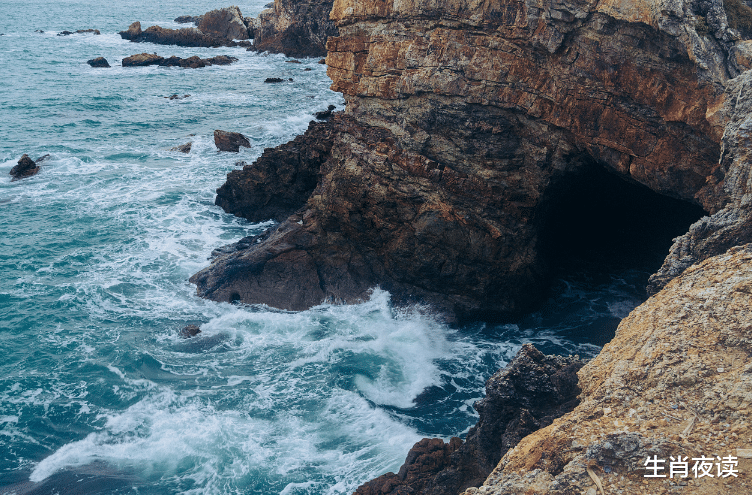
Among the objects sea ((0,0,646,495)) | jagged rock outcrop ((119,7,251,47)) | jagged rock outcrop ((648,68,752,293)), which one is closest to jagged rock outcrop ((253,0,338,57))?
jagged rock outcrop ((119,7,251,47))

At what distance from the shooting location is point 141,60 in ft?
206

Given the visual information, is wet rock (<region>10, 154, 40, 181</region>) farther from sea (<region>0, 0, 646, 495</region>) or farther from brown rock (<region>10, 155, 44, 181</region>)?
sea (<region>0, 0, 646, 495</region>)

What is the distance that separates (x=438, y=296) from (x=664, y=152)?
943cm

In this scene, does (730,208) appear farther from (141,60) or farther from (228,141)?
(141,60)

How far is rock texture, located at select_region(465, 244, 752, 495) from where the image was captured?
740cm

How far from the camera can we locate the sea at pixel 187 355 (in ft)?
52.5

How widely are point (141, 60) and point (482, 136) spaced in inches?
2186

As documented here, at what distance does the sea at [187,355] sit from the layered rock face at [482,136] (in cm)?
183

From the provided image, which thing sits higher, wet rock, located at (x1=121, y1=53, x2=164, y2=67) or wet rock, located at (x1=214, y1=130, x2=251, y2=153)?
wet rock, located at (x1=121, y1=53, x2=164, y2=67)

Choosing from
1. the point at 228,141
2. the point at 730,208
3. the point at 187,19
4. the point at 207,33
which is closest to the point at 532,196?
the point at 730,208

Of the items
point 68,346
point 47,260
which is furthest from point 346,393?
point 47,260

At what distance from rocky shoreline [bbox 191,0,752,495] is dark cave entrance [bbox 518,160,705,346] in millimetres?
352

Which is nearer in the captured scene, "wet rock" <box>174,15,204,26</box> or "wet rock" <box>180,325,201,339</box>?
"wet rock" <box>180,325,201,339</box>

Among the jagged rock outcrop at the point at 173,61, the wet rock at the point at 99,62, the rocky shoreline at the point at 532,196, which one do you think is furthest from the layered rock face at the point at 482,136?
the wet rock at the point at 99,62
